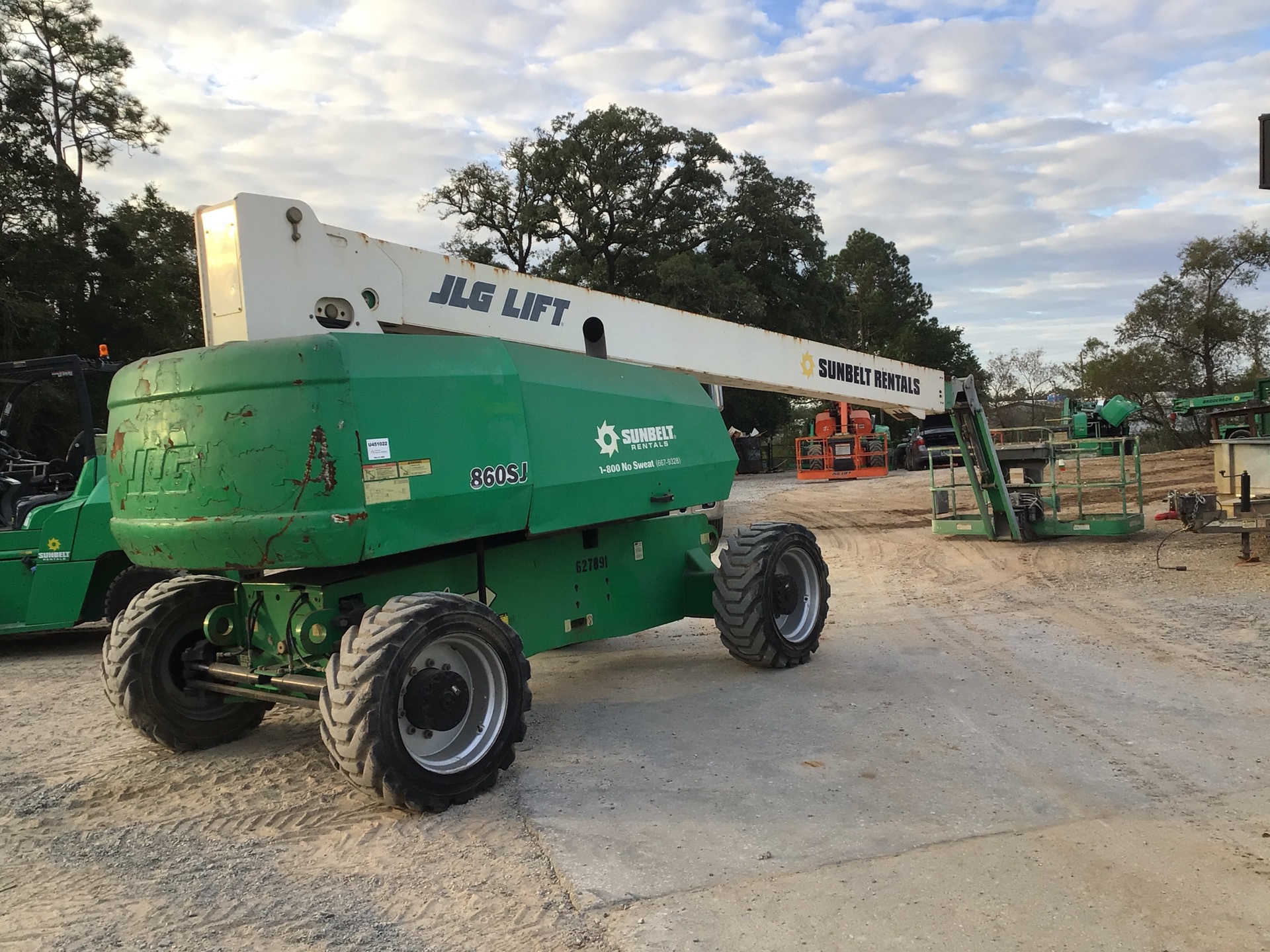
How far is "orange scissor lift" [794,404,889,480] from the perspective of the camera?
94.0 ft

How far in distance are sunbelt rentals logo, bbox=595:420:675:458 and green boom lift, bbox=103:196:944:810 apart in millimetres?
16

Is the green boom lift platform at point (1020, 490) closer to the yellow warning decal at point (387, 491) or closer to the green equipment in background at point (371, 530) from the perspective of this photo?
the green equipment in background at point (371, 530)

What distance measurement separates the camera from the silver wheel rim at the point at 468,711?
4449 mm

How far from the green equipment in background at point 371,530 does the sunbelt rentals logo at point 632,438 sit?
0.06ft

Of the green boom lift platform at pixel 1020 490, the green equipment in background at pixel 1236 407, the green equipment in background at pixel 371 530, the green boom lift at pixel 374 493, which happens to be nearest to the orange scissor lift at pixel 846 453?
the green equipment in background at pixel 1236 407

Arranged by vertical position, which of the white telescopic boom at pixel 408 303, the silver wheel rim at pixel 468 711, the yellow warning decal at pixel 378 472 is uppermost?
the white telescopic boom at pixel 408 303

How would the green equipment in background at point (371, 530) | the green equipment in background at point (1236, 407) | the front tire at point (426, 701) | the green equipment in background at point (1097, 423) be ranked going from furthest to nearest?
the green equipment in background at point (1236, 407) → the green equipment in background at point (1097, 423) → the green equipment in background at point (371, 530) → the front tire at point (426, 701)

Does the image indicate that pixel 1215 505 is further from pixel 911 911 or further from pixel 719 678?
pixel 911 911

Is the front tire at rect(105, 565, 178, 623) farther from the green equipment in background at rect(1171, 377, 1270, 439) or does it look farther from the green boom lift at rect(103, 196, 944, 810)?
the green equipment in background at rect(1171, 377, 1270, 439)

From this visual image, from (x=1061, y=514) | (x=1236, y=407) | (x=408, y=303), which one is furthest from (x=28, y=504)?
(x=1236, y=407)

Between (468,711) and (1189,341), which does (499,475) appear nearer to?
(468,711)

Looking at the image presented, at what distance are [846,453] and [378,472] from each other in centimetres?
2549

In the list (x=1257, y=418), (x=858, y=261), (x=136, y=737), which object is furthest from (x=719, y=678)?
(x=858, y=261)

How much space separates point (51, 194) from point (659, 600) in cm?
2469
